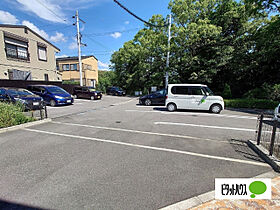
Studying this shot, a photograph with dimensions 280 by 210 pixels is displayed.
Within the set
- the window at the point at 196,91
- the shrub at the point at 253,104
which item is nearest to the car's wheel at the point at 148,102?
the window at the point at 196,91

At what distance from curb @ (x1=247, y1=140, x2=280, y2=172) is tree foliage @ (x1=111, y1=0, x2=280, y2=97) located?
9.89 m

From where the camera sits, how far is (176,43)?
14984 millimetres

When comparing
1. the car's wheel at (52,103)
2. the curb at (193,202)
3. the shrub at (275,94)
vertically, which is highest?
the shrub at (275,94)

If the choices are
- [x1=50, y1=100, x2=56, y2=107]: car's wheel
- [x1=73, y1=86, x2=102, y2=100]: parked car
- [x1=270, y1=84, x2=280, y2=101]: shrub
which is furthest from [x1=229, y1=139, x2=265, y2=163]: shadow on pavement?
[x1=73, y1=86, x2=102, y2=100]: parked car

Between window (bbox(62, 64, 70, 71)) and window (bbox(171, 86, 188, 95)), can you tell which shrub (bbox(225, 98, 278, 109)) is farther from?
window (bbox(62, 64, 70, 71))

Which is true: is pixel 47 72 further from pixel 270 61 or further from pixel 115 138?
pixel 270 61

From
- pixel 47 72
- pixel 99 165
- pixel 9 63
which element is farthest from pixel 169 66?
pixel 9 63

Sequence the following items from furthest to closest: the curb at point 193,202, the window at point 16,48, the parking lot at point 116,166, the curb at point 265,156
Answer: the window at point 16,48 < the curb at point 265,156 < the parking lot at point 116,166 < the curb at point 193,202

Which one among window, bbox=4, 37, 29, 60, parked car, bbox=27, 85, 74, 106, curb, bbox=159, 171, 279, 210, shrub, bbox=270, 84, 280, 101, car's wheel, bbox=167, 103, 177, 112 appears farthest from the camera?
window, bbox=4, 37, 29, 60

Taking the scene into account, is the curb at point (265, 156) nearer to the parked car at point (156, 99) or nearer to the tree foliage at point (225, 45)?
the parked car at point (156, 99)

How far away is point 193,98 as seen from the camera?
8523 mm

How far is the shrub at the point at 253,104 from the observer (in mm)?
9366

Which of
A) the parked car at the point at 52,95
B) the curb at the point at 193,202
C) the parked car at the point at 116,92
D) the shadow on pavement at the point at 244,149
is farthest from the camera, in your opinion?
the parked car at the point at 116,92

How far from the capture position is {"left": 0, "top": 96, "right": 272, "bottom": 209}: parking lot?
206cm
